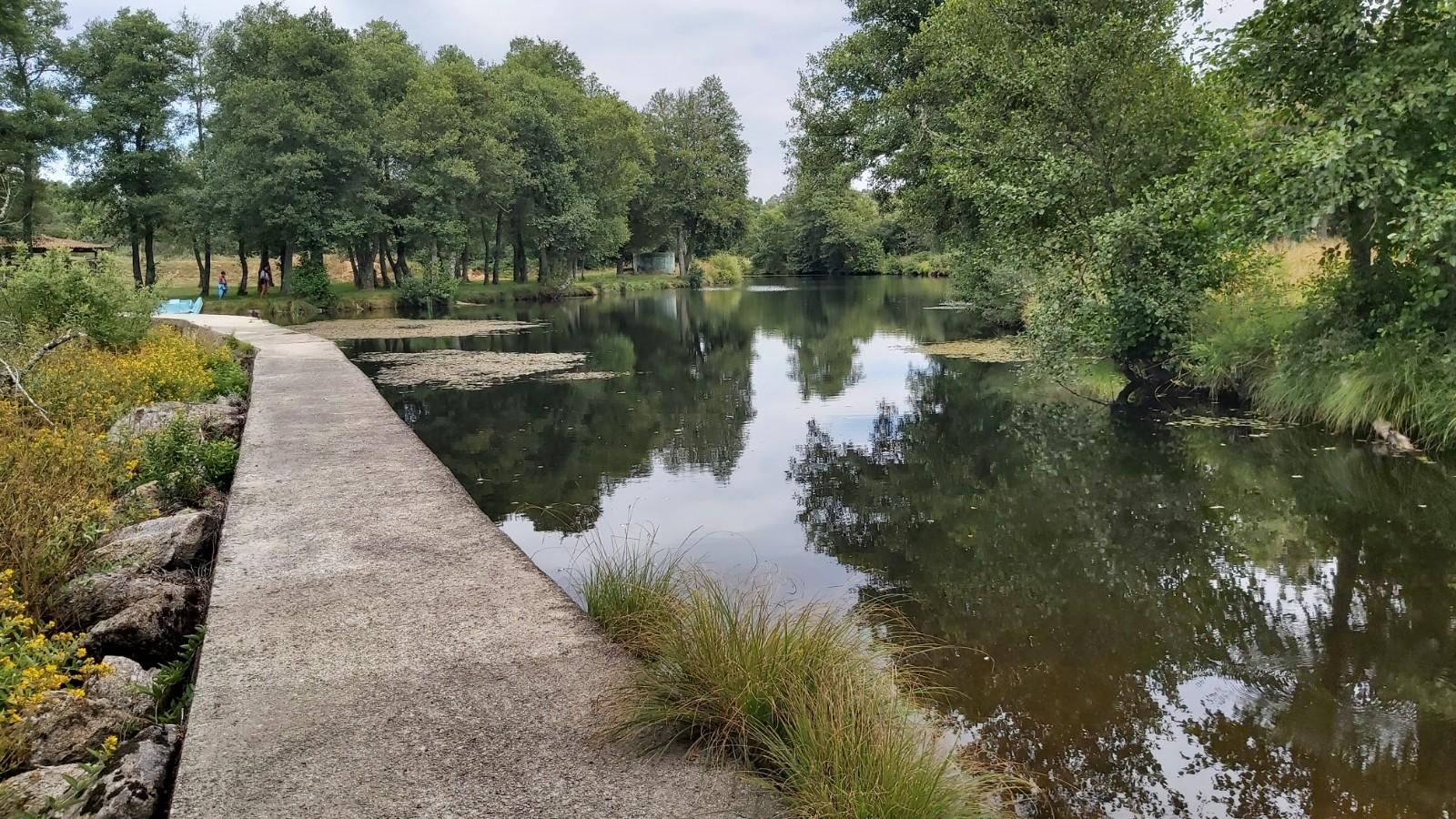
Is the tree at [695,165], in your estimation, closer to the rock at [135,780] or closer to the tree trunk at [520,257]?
the tree trunk at [520,257]

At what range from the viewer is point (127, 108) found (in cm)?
3184

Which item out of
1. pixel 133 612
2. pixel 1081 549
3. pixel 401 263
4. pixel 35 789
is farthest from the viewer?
pixel 401 263

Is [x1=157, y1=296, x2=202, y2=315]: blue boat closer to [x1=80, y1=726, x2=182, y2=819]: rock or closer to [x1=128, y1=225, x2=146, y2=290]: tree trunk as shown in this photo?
[x1=128, y1=225, x2=146, y2=290]: tree trunk

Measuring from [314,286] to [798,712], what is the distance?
1386 inches

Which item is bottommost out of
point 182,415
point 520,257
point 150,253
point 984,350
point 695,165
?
point 984,350

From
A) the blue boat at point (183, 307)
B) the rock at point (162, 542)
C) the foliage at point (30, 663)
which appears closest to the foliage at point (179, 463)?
the rock at point (162, 542)

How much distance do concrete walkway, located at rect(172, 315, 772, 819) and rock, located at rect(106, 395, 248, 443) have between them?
1.78m

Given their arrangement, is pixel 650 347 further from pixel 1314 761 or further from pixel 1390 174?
pixel 1314 761

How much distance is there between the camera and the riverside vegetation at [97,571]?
2.89m

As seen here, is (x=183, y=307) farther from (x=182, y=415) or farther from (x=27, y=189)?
(x=182, y=415)

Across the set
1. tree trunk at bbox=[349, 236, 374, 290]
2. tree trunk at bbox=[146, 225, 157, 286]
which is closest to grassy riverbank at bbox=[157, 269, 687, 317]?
tree trunk at bbox=[349, 236, 374, 290]

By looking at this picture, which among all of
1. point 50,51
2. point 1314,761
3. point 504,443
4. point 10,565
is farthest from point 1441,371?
point 50,51

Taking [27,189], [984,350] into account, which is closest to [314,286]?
[27,189]

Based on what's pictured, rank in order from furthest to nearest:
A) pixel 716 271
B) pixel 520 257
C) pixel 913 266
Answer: pixel 913 266, pixel 716 271, pixel 520 257
